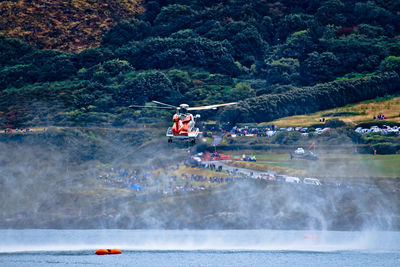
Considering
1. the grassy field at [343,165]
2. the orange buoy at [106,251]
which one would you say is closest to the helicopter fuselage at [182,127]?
the orange buoy at [106,251]

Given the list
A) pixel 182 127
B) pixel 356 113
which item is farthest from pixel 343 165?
pixel 182 127

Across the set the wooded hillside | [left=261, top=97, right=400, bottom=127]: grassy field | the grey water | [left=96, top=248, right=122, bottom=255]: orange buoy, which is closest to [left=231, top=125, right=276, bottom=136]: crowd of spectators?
[left=261, top=97, right=400, bottom=127]: grassy field

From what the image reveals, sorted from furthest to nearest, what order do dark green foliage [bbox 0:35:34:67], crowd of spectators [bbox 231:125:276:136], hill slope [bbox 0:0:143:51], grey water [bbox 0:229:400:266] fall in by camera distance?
1. hill slope [bbox 0:0:143:51]
2. dark green foliage [bbox 0:35:34:67]
3. crowd of spectators [bbox 231:125:276:136]
4. grey water [bbox 0:229:400:266]

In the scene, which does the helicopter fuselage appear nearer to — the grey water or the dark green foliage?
the grey water

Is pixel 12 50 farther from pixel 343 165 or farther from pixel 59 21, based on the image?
pixel 343 165

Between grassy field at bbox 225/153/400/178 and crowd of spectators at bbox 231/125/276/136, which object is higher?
grassy field at bbox 225/153/400/178

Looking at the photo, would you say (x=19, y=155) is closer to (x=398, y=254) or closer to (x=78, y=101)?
(x=78, y=101)

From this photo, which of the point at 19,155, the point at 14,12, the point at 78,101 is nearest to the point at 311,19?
the point at 78,101
